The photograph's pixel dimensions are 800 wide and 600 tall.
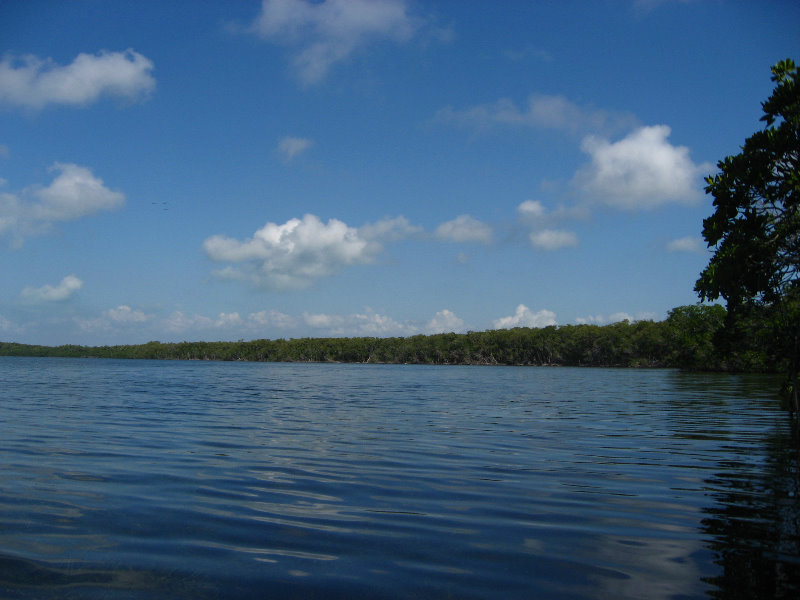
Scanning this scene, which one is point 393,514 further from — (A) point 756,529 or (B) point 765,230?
(B) point 765,230

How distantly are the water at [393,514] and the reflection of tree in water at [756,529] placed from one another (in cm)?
3

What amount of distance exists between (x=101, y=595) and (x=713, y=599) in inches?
213

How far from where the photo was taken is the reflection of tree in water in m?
5.61

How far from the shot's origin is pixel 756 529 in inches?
297

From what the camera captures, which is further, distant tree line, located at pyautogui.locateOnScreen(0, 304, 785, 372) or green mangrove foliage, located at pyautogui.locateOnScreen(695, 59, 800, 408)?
distant tree line, located at pyautogui.locateOnScreen(0, 304, 785, 372)

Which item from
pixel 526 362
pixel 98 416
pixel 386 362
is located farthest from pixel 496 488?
pixel 386 362

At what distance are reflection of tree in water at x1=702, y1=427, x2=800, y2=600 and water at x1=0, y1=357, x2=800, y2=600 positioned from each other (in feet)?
0.10

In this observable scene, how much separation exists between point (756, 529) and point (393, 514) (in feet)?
15.2

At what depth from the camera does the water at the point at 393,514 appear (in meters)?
5.68

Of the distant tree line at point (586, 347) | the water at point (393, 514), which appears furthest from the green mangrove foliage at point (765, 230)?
the distant tree line at point (586, 347)

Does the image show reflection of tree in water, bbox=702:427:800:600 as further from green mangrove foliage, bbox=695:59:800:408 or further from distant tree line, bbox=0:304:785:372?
distant tree line, bbox=0:304:785:372

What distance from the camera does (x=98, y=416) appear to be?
2122 centimetres

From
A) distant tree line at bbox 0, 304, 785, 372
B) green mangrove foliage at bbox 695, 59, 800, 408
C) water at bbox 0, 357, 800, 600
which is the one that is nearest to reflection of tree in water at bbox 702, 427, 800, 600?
water at bbox 0, 357, 800, 600

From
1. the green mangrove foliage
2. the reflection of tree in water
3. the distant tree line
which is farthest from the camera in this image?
the distant tree line
